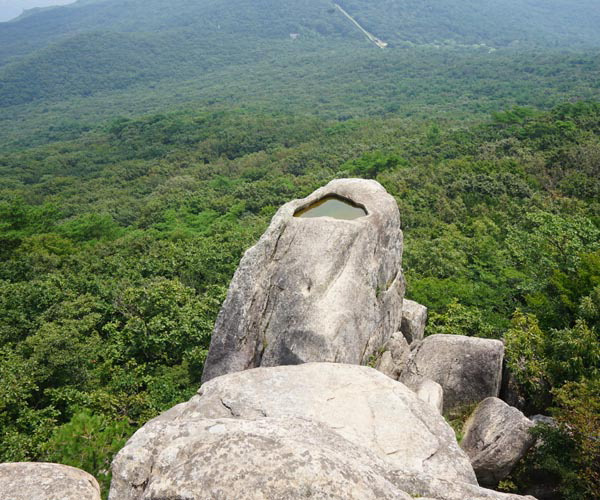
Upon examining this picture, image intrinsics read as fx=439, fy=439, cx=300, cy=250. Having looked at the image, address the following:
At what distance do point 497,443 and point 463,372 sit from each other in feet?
8.50

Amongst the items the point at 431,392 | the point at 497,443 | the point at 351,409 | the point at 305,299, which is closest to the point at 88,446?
the point at 305,299

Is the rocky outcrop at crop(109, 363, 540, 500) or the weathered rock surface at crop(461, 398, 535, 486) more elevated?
the rocky outcrop at crop(109, 363, 540, 500)

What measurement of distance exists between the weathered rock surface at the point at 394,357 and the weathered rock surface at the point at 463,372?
14.0 inches

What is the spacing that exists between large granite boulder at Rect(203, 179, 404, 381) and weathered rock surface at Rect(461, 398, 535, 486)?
366 cm

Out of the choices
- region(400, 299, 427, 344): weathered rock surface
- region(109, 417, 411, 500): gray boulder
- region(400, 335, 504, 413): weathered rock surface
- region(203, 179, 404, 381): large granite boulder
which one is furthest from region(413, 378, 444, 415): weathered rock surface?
region(109, 417, 411, 500): gray boulder

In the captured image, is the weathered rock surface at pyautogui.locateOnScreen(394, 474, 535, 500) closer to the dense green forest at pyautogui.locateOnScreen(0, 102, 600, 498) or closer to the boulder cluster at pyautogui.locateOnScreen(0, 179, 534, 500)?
the boulder cluster at pyautogui.locateOnScreen(0, 179, 534, 500)

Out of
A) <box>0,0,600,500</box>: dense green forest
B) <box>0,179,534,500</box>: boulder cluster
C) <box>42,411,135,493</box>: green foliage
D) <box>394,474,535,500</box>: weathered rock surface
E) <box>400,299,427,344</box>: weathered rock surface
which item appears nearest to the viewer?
<box>0,179,534,500</box>: boulder cluster

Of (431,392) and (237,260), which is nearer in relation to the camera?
(431,392)

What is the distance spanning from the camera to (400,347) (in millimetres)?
15383

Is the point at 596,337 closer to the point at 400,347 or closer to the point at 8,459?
the point at 400,347

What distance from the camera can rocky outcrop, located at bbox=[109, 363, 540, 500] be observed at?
5.60m

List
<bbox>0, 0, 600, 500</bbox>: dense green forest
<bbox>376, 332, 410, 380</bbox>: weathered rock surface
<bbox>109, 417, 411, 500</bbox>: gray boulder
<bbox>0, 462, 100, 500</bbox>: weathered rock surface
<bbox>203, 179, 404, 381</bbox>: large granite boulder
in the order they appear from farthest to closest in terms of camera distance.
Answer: <bbox>376, 332, 410, 380</bbox>: weathered rock surface → <bbox>0, 0, 600, 500</bbox>: dense green forest → <bbox>203, 179, 404, 381</bbox>: large granite boulder → <bbox>0, 462, 100, 500</bbox>: weathered rock surface → <bbox>109, 417, 411, 500</bbox>: gray boulder

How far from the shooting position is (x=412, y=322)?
57.5ft

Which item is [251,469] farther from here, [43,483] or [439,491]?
[439,491]
